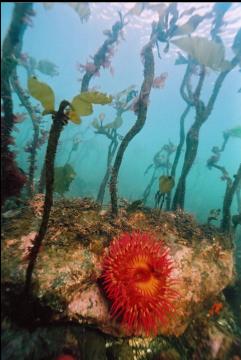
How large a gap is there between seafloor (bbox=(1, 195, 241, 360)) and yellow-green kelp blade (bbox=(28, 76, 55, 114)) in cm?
206

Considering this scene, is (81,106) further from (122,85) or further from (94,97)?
(122,85)

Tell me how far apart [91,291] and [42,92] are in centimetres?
286

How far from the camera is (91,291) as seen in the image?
4012mm

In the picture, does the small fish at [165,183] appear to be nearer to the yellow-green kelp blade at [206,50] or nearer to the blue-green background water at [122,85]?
the yellow-green kelp blade at [206,50]

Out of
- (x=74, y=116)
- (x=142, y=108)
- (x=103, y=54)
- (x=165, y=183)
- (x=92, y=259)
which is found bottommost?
(x=92, y=259)

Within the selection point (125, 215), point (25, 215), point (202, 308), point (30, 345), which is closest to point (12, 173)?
point (25, 215)

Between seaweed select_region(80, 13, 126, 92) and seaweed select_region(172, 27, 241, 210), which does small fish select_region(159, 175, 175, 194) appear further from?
seaweed select_region(80, 13, 126, 92)

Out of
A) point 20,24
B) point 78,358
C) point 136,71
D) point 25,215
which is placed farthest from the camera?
point 136,71

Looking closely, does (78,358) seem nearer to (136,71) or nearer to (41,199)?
(41,199)

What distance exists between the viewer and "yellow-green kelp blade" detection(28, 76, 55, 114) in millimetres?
2797

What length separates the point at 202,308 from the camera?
16.2ft

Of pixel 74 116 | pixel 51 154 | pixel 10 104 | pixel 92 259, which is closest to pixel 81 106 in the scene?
pixel 74 116

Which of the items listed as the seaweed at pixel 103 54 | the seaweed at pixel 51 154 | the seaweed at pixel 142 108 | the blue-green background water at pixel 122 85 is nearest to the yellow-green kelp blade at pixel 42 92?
the seaweed at pixel 51 154

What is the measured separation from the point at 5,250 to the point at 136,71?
65751 mm
